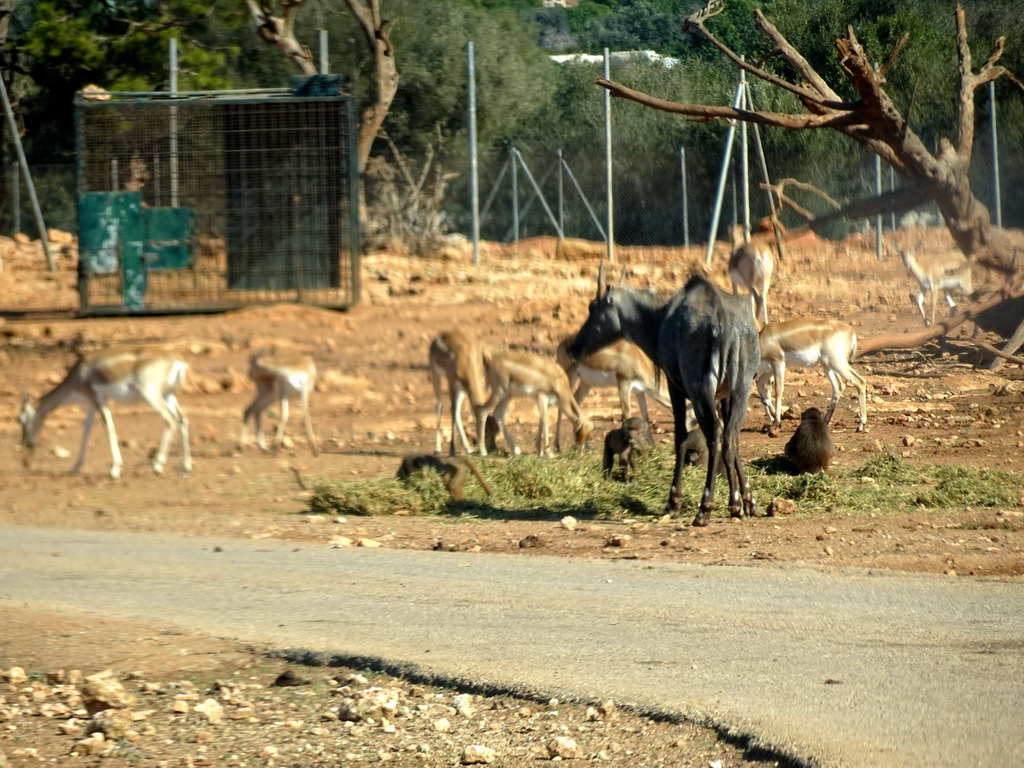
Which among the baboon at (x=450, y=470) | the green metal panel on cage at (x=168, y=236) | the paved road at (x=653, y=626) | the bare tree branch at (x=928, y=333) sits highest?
the green metal panel on cage at (x=168, y=236)

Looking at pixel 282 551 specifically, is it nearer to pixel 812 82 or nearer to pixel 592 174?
pixel 812 82

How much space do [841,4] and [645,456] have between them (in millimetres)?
20029

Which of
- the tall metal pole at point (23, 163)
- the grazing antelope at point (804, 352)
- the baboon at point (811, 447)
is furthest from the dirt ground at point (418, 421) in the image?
the baboon at point (811, 447)

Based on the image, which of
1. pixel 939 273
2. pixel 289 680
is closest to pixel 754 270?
pixel 939 273

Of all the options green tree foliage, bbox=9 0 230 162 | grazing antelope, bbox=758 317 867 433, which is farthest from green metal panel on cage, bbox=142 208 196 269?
grazing antelope, bbox=758 317 867 433

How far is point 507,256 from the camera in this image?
30375mm

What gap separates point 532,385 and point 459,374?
99 cm

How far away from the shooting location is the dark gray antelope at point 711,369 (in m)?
10.9

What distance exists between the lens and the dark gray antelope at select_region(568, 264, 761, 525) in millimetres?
10852

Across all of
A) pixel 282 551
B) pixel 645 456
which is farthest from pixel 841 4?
pixel 282 551

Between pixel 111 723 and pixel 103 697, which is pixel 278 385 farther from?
pixel 111 723

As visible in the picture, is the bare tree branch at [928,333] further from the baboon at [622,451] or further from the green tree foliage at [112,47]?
the green tree foliage at [112,47]

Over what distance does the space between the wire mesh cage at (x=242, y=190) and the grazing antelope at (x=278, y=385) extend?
7.15 metres

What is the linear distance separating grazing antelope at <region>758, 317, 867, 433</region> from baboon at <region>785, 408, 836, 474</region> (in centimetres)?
301
